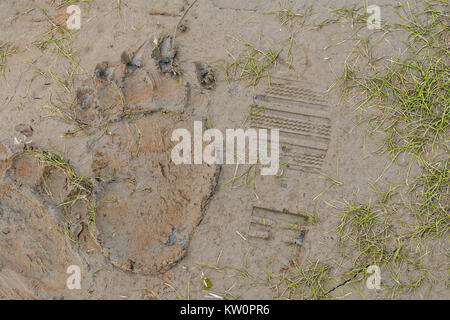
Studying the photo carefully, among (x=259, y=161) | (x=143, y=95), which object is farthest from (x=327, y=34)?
(x=143, y=95)

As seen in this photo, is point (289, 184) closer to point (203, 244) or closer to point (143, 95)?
point (203, 244)

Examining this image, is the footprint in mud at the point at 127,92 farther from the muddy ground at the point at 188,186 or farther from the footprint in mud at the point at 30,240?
the footprint in mud at the point at 30,240

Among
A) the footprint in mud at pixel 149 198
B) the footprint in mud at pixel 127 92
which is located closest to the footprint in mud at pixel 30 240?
the footprint in mud at pixel 149 198

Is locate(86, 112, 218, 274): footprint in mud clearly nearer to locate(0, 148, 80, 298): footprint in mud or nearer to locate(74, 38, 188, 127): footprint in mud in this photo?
locate(74, 38, 188, 127): footprint in mud

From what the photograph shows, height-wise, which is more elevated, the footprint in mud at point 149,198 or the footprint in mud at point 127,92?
the footprint in mud at point 127,92

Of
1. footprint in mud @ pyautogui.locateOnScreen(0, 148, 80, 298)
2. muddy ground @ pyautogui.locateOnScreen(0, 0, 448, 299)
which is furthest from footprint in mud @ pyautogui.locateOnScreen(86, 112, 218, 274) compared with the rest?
footprint in mud @ pyautogui.locateOnScreen(0, 148, 80, 298)

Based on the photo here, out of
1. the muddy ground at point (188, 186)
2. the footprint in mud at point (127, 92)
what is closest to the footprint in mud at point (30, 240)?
the muddy ground at point (188, 186)

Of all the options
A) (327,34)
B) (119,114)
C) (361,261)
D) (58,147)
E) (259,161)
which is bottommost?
(361,261)
